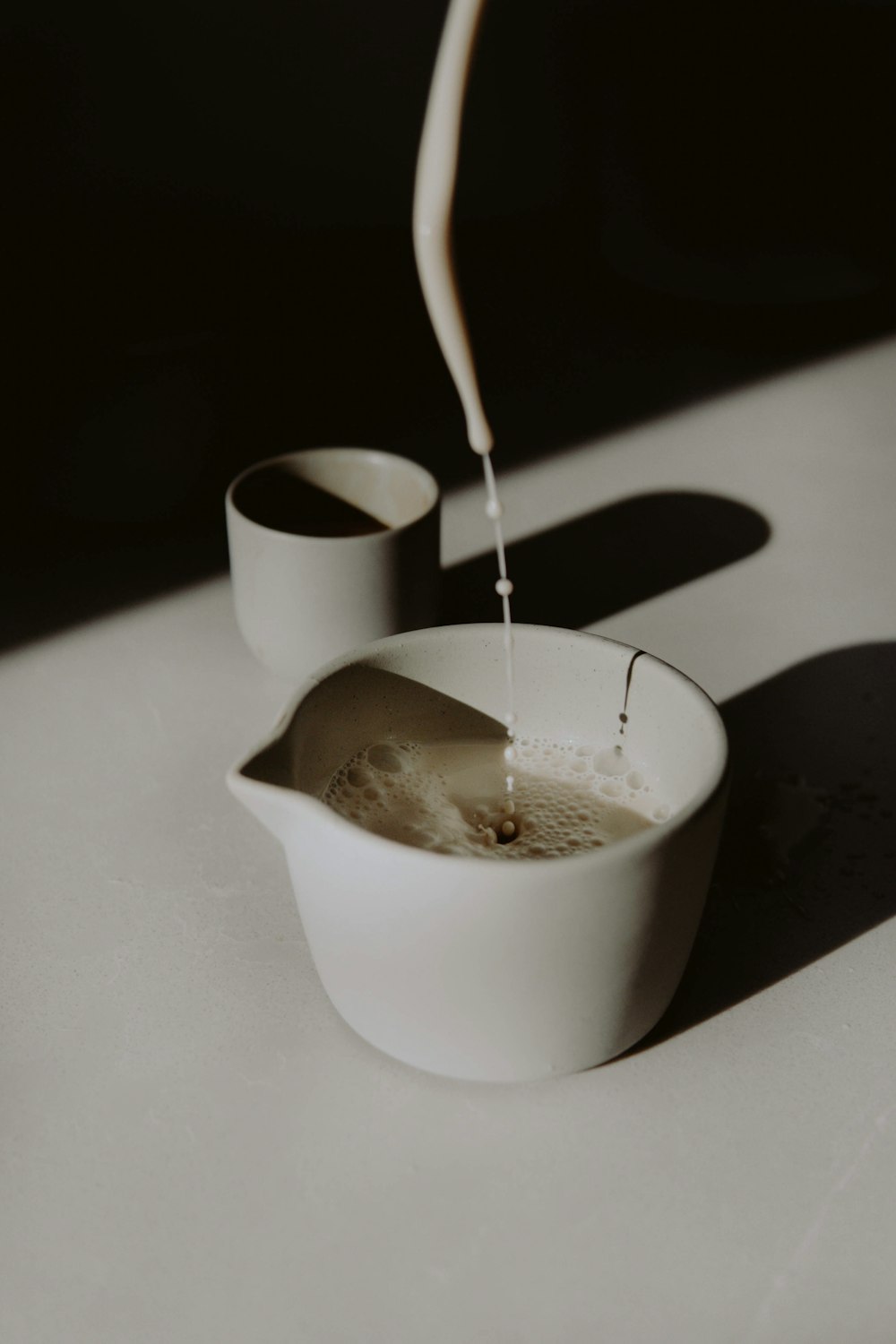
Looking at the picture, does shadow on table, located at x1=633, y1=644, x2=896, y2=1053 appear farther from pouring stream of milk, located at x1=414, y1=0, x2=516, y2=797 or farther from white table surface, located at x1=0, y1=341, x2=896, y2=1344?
pouring stream of milk, located at x1=414, y1=0, x2=516, y2=797

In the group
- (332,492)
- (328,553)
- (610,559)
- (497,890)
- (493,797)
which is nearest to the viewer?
(497,890)

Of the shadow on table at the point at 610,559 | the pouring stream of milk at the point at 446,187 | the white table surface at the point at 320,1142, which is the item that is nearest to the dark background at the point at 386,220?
the shadow on table at the point at 610,559

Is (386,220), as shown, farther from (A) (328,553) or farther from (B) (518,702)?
(B) (518,702)

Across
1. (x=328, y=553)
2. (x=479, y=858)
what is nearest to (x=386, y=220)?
(x=328, y=553)

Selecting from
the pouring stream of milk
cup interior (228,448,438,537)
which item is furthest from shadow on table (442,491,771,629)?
the pouring stream of milk

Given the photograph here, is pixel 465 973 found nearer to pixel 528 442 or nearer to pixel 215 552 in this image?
pixel 215 552

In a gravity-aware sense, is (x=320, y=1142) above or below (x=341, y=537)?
below

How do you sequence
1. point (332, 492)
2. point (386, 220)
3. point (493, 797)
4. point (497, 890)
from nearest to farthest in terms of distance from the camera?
point (497, 890)
point (493, 797)
point (332, 492)
point (386, 220)

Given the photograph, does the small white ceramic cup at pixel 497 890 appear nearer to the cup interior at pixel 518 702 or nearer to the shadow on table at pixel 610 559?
the cup interior at pixel 518 702
